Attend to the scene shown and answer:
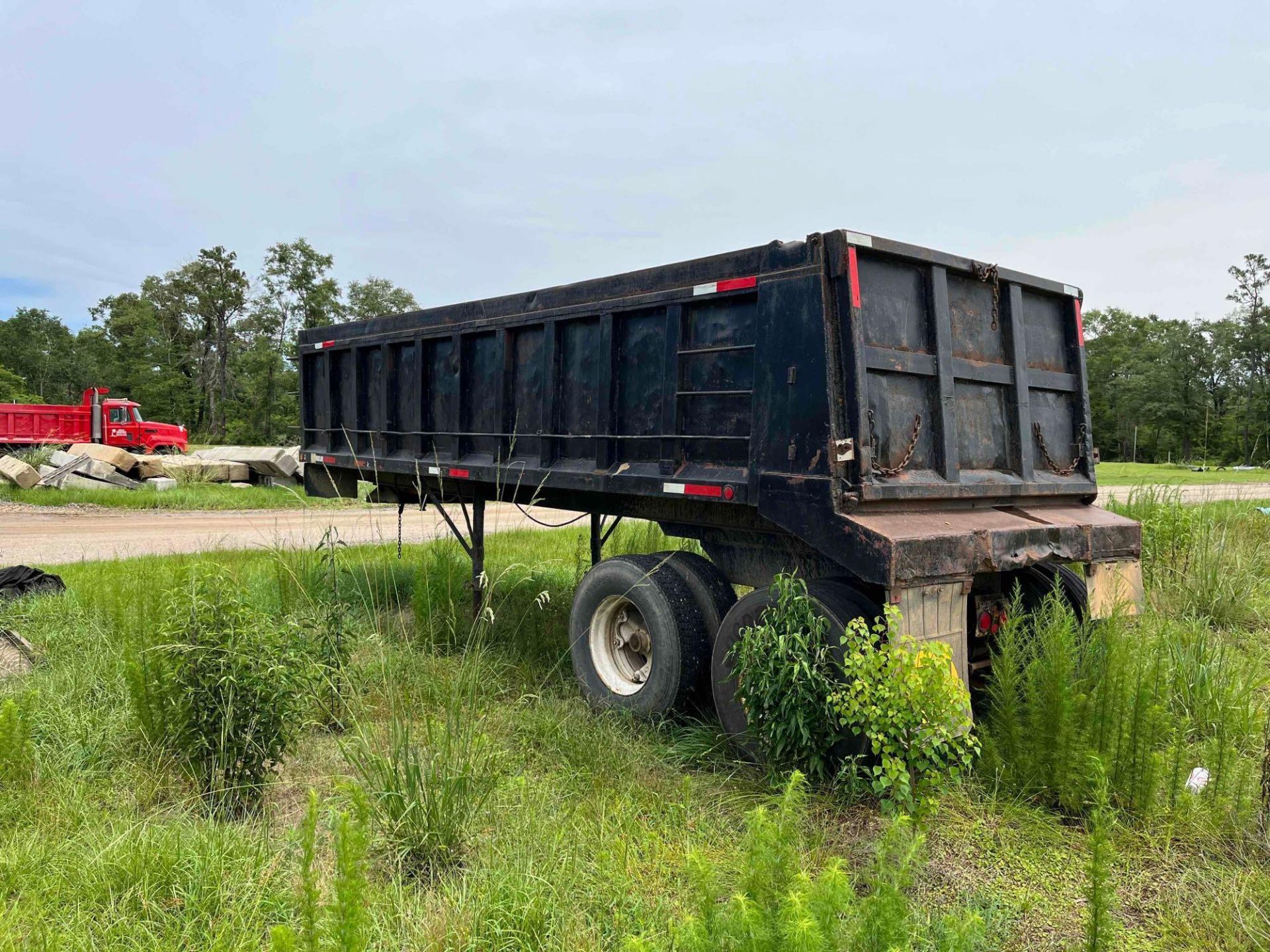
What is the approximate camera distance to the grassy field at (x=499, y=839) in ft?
9.09

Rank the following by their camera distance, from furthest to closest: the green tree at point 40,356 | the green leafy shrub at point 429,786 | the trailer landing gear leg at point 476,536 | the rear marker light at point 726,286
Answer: the green tree at point 40,356 → the trailer landing gear leg at point 476,536 → the rear marker light at point 726,286 → the green leafy shrub at point 429,786

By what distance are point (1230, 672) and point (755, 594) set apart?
8.22ft

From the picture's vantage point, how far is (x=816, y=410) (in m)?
4.14

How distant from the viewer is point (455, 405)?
6.79 m

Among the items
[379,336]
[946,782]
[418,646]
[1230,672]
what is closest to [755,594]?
[946,782]

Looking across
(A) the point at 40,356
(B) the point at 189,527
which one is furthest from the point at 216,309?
(B) the point at 189,527

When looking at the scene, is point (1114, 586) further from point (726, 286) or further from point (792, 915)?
point (792, 915)

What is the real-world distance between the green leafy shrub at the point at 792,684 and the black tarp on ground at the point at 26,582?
6.39 meters

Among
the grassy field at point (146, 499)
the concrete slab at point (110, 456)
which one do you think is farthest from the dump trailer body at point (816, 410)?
the concrete slab at point (110, 456)

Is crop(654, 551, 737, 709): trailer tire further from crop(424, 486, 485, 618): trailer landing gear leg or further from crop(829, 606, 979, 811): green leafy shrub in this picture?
crop(424, 486, 485, 618): trailer landing gear leg

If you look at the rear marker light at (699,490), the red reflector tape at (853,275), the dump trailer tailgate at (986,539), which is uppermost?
the red reflector tape at (853,275)

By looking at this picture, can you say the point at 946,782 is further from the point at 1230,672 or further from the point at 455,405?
the point at 455,405

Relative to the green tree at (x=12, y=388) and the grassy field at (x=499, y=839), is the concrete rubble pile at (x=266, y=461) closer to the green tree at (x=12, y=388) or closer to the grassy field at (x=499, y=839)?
the grassy field at (x=499, y=839)

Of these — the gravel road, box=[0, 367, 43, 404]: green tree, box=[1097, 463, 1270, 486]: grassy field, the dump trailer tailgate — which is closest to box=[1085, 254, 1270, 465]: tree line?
box=[1097, 463, 1270, 486]: grassy field
